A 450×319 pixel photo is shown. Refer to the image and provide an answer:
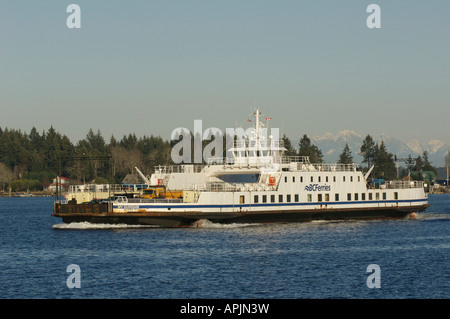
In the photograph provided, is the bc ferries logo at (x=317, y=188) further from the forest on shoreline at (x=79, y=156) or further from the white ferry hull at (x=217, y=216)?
the forest on shoreline at (x=79, y=156)

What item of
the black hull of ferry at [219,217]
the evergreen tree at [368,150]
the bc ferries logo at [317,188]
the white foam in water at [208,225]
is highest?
the evergreen tree at [368,150]

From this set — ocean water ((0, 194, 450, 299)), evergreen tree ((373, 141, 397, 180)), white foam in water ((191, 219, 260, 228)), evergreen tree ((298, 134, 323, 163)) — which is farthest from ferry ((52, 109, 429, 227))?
evergreen tree ((373, 141, 397, 180))

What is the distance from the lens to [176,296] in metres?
31.6

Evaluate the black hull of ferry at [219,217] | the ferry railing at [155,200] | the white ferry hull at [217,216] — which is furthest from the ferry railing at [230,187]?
the ferry railing at [155,200]

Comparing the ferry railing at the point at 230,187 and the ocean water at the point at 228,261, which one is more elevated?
the ferry railing at the point at 230,187

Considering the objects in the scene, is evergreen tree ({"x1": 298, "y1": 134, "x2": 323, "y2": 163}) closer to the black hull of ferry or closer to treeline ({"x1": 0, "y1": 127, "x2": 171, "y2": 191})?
treeline ({"x1": 0, "y1": 127, "x2": 171, "y2": 191})

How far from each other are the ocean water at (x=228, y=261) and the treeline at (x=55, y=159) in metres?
110

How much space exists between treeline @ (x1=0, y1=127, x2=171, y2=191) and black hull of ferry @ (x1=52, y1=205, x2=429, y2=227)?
106 meters

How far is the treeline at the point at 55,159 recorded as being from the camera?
555ft

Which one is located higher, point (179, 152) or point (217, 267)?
point (179, 152)
